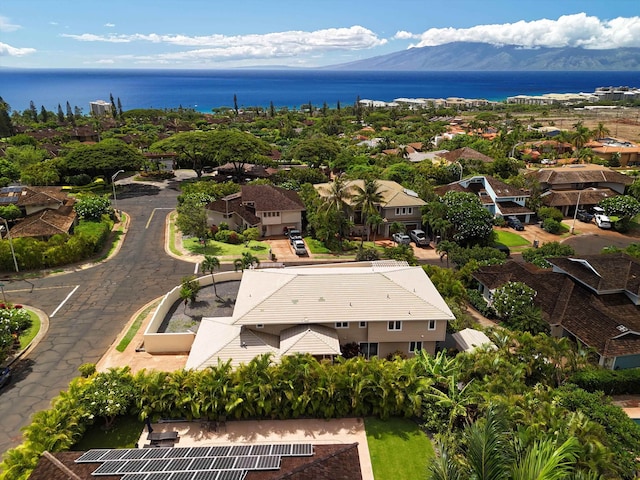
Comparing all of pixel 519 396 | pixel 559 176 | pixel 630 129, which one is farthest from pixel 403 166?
pixel 630 129

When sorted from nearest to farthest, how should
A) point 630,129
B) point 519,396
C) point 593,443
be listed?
point 593,443 < point 519,396 < point 630,129

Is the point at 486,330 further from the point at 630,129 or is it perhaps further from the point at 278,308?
the point at 630,129

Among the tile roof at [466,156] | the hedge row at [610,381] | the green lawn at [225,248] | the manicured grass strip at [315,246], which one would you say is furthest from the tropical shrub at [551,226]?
the green lawn at [225,248]

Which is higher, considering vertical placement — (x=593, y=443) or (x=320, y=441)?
(x=593, y=443)

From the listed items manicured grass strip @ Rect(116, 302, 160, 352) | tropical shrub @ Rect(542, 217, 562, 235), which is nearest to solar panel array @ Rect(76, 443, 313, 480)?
manicured grass strip @ Rect(116, 302, 160, 352)

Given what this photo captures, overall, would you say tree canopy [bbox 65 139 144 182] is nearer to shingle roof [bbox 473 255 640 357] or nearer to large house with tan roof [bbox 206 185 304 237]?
large house with tan roof [bbox 206 185 304 237]

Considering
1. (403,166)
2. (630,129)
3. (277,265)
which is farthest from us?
(630,129)

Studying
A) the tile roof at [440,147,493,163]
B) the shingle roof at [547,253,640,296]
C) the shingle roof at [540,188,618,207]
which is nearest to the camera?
the shingle roof at [547,253,640,296]
